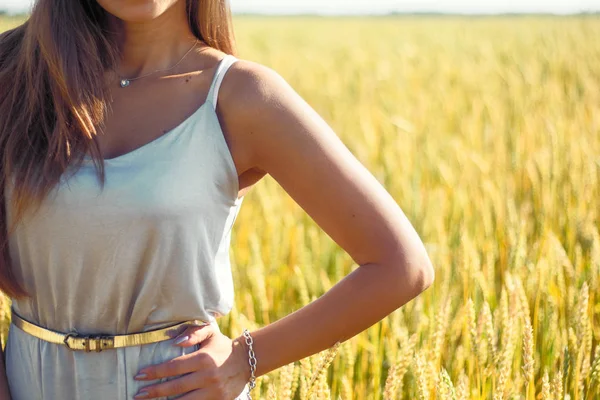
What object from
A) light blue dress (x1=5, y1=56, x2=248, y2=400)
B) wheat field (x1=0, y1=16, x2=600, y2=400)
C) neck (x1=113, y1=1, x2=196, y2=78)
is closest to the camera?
light blue dress (x1=5, y1=56, x2=248, y2=400)

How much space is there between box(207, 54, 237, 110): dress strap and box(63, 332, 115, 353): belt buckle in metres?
0.35

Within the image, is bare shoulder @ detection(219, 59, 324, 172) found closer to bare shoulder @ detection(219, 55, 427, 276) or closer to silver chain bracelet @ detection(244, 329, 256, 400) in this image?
bare shoulder @ detection(219, 55, 427, 276)

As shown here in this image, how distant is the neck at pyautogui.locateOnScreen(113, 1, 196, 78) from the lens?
1.22 metres

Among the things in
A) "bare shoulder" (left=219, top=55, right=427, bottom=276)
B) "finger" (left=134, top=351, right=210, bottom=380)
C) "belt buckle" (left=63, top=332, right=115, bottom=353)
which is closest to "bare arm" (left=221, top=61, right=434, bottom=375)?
"bare shoulder" (left=219, top=55, right=427, bottom=276)

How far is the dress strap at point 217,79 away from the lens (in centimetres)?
111

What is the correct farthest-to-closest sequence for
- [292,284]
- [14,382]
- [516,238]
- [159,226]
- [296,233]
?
[296,233]
[292,284]
[516,238]
[14,382]
[159,226]

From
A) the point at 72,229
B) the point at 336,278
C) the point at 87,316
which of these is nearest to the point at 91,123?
the point at 72,229

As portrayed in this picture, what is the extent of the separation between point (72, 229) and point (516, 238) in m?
1.36

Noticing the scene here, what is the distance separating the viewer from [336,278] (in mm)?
2479

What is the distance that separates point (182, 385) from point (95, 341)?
132mm

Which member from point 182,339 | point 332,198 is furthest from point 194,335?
point 332,198

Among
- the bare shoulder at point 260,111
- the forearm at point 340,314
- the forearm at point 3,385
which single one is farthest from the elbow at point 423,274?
the forearm at point 3,385

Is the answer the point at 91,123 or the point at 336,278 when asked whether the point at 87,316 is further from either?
the point at 336,278

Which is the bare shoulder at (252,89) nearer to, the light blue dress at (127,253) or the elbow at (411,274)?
the light blue dress at (127,253)
